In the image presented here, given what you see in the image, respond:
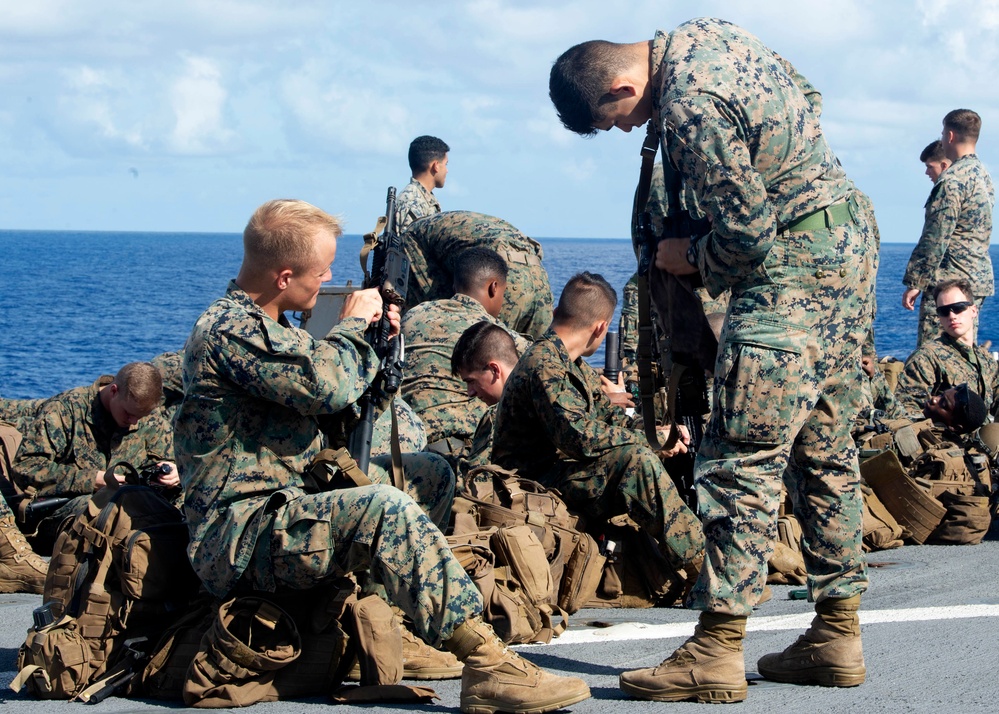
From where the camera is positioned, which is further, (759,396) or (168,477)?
(168,477)

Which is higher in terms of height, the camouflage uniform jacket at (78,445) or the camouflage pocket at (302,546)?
the camouflage pocket at (302,546)

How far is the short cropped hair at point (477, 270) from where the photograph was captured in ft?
26.9

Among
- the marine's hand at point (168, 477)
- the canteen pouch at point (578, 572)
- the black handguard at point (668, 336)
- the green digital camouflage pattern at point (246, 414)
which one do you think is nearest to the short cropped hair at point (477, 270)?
the marine's hand at point (168, 477)

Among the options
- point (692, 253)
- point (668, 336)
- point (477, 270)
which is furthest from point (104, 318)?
point (692, 253)

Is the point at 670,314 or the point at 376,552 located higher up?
the point at 670,314

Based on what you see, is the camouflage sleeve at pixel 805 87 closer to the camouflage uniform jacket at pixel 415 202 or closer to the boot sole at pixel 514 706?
the boot sole at pixel 514 706

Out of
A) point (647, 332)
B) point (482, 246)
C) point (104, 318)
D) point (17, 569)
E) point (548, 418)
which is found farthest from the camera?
point (104, 318)

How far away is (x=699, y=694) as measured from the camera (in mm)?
3938

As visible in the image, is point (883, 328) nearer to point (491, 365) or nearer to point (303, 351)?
point (491, 365)

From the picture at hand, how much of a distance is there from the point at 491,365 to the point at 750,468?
2.89 metres

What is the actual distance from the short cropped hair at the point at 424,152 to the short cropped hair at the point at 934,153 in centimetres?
457

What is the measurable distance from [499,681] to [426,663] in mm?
683

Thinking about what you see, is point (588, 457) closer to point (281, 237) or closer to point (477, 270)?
point (281, 237)

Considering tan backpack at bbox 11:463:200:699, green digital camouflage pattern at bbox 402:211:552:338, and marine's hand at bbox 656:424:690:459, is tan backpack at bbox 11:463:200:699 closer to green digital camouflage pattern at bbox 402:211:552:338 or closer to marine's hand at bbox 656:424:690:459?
marine's hand at bbox 656:424:690:459
